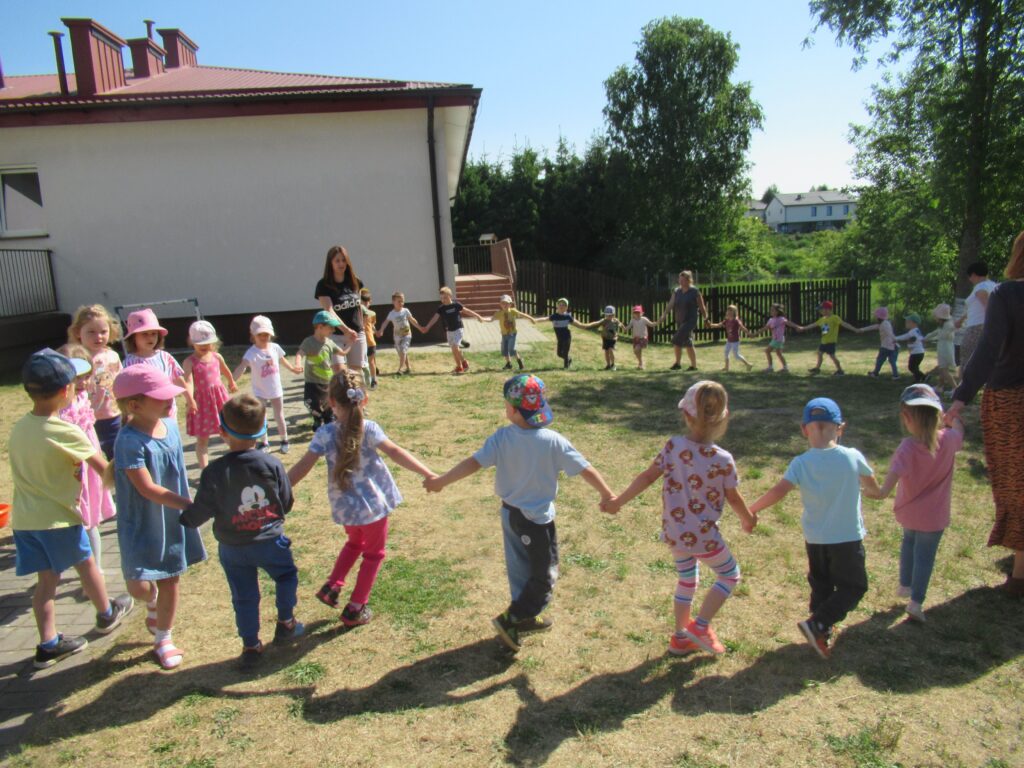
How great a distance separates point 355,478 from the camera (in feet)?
12.8

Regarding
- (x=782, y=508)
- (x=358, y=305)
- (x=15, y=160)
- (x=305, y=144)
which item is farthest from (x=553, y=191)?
(x=782, y=508)

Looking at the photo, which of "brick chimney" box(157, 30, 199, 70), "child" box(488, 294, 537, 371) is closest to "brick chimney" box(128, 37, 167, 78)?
"brick chimney" box(157, 30, 199, 70)

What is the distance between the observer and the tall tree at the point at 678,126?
39.0m

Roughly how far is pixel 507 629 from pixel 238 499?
1509 mm

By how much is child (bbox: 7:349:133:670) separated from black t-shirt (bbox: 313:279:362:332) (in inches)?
198

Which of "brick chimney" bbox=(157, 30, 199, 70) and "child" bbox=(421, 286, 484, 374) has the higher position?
"brick chimney" bbox=(157, 30, 199, 70)

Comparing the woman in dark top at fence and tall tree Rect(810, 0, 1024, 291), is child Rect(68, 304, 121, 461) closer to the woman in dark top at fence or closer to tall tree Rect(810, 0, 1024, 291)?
the woman in dark top at fence

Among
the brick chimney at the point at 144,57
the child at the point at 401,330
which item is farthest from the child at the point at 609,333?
the brick chimney at the point at 144,57

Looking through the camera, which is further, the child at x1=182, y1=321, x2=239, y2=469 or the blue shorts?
the child at x1=182, y1=321, x2=239, y2=469

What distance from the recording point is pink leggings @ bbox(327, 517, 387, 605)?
3.97 meters

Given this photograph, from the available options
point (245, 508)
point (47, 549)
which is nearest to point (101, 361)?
point (47, 549)

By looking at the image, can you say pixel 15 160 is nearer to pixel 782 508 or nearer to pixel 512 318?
pixel 512 318

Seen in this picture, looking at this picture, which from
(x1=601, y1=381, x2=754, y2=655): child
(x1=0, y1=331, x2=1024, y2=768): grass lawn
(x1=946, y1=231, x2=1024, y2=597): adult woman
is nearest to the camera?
(x1=0, y1=331, x2=1024, y2=768): grass lawn

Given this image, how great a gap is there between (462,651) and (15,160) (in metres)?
15.5
